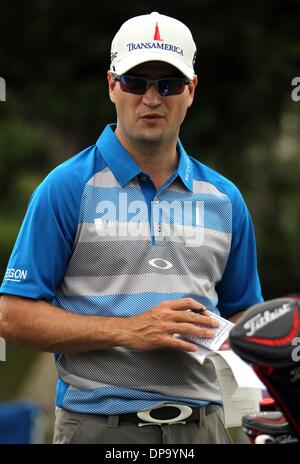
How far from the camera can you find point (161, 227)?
3855mm

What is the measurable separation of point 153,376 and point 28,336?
468 mm

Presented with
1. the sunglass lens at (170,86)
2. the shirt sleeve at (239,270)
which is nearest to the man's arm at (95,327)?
the shirt sleeve at (239,270)

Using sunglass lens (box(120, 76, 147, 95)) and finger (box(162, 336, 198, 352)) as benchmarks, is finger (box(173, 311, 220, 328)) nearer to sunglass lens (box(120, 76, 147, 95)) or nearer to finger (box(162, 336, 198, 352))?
finger (box(162, 336, 198, 352))

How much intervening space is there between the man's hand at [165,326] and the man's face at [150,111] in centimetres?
68

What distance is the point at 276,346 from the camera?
2.87 m

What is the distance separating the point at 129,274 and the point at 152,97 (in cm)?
67

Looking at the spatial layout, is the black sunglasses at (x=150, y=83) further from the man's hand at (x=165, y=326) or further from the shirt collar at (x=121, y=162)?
the man's hand at (x=165, y=326)

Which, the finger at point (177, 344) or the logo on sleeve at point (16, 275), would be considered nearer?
the finger at point (177, 344)

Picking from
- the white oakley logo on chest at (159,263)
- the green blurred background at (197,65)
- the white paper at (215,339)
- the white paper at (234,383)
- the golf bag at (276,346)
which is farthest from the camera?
the green blurred background at (197,65)

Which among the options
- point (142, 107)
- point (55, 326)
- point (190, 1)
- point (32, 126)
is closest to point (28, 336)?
point (55, 326)

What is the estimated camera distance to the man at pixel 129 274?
3.70 m

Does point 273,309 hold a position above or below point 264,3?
below

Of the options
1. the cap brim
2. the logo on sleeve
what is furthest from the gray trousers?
the cap brim

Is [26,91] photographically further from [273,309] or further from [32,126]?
[273,309]
